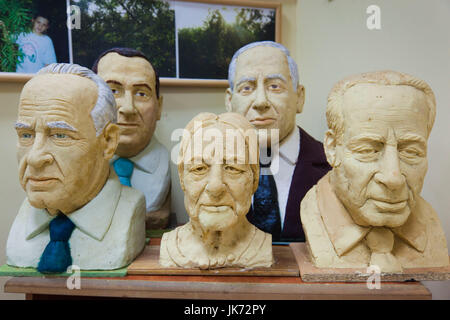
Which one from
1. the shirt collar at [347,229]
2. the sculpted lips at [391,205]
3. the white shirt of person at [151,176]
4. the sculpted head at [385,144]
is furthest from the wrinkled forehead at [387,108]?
the white shirt of person at [151,176]

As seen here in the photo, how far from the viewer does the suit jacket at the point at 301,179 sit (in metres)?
2.04

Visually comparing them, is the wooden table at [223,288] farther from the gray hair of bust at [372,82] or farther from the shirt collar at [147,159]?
the shirt collar at [147,159]

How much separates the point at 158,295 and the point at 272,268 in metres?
0.55

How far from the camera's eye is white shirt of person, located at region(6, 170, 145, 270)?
1609mm

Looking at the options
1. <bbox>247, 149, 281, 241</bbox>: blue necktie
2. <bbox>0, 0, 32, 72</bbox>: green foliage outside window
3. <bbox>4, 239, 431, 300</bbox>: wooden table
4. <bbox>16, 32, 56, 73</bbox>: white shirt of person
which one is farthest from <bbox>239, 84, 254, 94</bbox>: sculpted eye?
<bbox>0, 0, 32, 72</bbox>: green foliage outside window

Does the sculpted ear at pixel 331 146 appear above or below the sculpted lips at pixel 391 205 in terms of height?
above

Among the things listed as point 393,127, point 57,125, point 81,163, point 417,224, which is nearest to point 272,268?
point 417,224

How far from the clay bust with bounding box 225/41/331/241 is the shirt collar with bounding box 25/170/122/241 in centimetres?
86

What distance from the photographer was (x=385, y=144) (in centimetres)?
146

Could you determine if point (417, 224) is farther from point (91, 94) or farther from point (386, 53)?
point (91, 94)

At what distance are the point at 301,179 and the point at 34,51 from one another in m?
2.21

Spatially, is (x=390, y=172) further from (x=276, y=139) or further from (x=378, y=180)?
(x=276, y=139)

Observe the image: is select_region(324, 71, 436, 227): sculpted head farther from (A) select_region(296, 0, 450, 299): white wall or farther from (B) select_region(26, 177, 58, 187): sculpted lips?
(B) select_region(26, 177, 58, 187): sculpted lips

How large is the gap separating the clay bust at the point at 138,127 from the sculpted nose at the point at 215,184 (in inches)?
37.3
